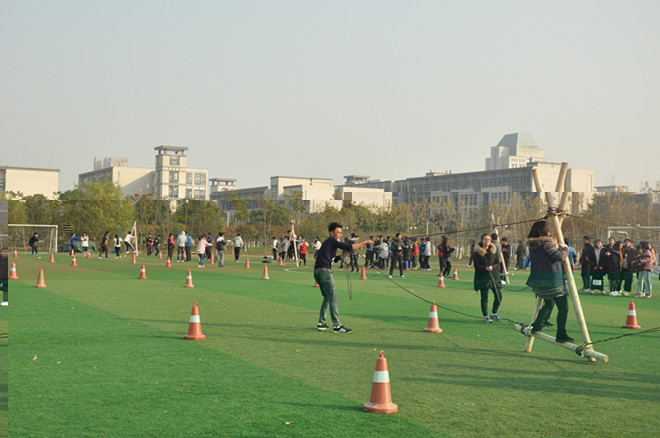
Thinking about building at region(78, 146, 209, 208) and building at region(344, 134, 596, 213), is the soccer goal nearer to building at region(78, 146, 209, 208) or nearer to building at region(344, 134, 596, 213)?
building at region(344, 134, 596, 213)

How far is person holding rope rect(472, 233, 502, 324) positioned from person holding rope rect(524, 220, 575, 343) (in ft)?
11.2

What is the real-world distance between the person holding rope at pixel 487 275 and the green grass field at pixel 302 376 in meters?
0.49

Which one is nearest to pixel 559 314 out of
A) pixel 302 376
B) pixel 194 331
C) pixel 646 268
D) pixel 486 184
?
pixel 302 376

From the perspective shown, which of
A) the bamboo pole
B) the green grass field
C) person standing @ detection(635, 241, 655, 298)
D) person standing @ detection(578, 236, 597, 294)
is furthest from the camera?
person standing @ detection(578, 236, 597, 294)

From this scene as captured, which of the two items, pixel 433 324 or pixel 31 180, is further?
pixel 31 180

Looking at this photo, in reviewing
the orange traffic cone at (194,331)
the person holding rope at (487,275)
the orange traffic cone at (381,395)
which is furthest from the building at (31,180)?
the orange traffic cone at (381,395)

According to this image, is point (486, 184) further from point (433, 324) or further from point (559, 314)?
point (559, 314)

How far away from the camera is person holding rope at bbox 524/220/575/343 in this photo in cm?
1054

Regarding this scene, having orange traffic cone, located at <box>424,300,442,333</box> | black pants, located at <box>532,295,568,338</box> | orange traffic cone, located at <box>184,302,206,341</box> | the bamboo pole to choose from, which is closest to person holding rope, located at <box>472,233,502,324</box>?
orange traffic cone, located at <box>424,300,442,333</box>

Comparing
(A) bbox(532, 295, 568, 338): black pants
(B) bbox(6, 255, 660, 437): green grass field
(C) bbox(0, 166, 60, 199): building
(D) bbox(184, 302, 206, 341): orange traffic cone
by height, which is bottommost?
(B) bbox(6, 255, 660, 437): green grass field

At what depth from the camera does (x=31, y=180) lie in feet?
426

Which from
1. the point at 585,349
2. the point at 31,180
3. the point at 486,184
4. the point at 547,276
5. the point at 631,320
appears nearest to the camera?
the point at 585,349

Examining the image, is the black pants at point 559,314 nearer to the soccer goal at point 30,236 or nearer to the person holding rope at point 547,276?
the person holding rope at point 547,276

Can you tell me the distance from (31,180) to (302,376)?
133234 millimetres
